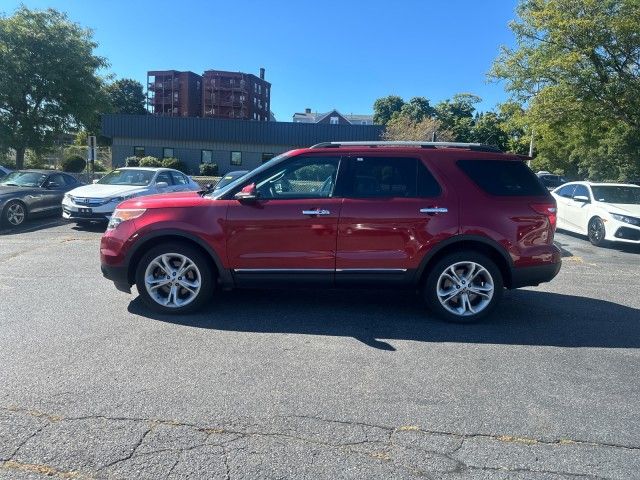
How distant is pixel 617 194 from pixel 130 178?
1213 cm

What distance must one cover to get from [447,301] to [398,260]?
71 cm

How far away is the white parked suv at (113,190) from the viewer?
11922 mm

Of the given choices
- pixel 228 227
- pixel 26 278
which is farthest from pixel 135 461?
pixel 26 278

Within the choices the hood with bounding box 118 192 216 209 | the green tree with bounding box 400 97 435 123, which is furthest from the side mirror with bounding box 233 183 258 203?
the green tree with bounding box 400 97 435 123

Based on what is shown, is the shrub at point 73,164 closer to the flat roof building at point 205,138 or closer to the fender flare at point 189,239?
the flat roof building at point 205,138

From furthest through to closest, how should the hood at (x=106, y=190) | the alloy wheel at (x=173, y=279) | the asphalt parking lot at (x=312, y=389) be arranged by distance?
1. the hood at (x=106, y=190)
2. the alloy wheel at (x=173, y=279)
3. the asphalt parking lot at (x=312, y=389)

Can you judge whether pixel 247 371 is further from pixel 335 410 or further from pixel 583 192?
pixel 583 192

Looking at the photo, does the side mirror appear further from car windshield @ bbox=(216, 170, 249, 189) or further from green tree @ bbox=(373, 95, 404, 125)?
green tree @ bbox=(373, 95, 404, 125)

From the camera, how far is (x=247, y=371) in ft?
13.6

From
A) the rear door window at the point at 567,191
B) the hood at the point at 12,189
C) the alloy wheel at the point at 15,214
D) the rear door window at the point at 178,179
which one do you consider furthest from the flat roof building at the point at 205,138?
the alloy wheel at the point at 15,214

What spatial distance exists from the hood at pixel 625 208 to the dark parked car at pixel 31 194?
13.7m

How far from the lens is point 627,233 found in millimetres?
10867

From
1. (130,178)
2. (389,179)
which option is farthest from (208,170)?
(389,179)

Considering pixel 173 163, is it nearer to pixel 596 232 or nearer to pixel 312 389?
pixel 596 232
